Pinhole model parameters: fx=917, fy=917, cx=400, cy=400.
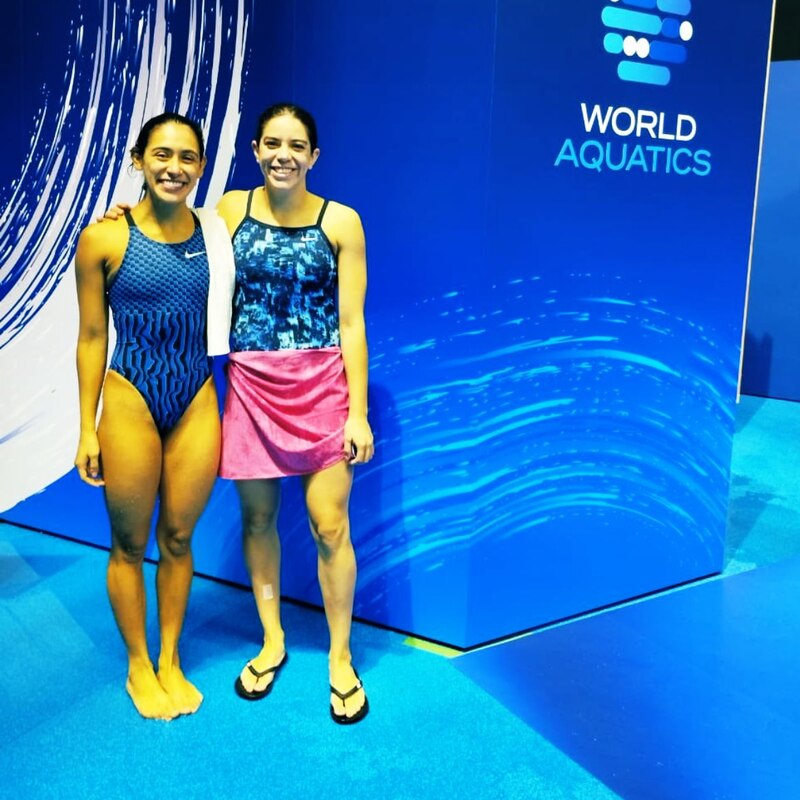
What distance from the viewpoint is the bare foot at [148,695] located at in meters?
2.71

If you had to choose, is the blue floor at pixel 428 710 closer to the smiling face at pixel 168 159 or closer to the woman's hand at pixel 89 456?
the woman's hand at pixel 89 456

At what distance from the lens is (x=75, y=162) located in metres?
3.76

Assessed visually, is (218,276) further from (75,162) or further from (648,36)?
(648,36)

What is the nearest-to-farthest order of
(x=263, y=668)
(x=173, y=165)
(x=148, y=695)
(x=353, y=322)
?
1. (x=173, y=165)
2. (x=353, y=322)
3. (x=148, y=695)
4. (x=263, y=668)

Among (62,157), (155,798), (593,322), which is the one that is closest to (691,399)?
(593,322)

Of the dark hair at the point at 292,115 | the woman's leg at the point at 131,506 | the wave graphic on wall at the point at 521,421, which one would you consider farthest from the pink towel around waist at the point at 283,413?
the dark hair at the point at 292,115

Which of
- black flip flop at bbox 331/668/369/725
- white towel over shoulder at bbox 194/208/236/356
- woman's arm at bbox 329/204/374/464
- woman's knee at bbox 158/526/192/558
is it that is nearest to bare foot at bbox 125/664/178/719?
woman's knee at bbox 158/526/192/558

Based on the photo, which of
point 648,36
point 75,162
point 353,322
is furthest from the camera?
point 75,162

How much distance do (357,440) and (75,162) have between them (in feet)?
6.45

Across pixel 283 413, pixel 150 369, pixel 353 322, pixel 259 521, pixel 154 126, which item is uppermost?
pixel 154 126

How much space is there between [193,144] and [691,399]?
215 cm

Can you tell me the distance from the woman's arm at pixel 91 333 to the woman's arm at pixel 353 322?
0.64 meters

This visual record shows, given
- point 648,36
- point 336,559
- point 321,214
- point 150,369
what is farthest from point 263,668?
point 648,36

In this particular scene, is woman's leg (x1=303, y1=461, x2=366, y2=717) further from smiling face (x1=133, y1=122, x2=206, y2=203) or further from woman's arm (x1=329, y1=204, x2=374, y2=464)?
smiling face (x1=133, y1=122, x2=206, y2=203)
